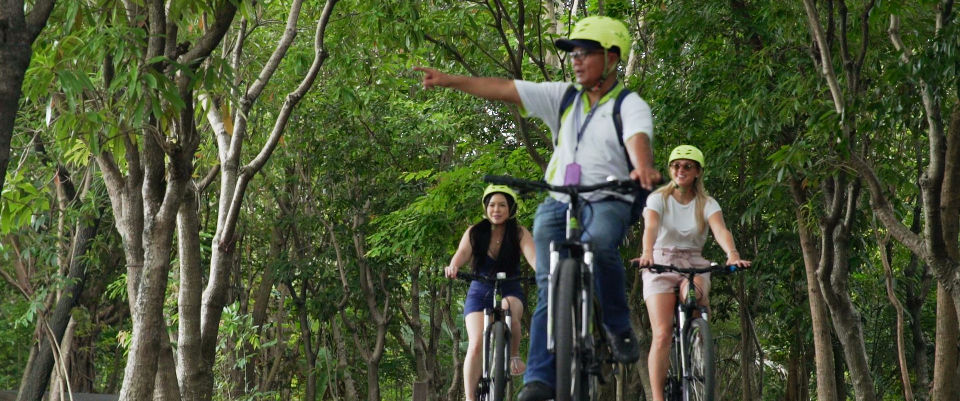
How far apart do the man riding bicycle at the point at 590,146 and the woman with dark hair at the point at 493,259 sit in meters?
2.86

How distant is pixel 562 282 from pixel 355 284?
2059 centimetres

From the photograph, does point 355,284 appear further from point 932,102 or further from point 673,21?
point 932,102

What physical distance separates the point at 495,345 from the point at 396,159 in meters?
16.2

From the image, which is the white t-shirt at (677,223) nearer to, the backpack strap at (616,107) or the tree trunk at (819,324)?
the backpack strap at (616,107)

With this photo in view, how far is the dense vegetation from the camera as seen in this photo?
32.7 ft

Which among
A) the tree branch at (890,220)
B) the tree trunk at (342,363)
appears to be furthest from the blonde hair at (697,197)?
the tree trunk at (342,363)

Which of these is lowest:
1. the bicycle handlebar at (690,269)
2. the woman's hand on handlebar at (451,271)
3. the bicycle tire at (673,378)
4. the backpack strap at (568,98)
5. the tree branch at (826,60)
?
the bicycle tire at (673,378)

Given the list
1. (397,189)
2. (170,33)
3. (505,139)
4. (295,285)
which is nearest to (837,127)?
(170,33)

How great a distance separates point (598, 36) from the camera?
5.29 m

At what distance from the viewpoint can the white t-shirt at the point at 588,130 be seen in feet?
17.7

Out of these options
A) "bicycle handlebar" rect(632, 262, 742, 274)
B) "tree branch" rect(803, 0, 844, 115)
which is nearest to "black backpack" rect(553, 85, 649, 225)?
"bicycle handlebar" rect(632, 262, 742, 274)

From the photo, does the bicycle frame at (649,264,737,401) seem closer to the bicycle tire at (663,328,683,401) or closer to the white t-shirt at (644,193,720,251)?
the bicycle tire at (663,328,683,401)

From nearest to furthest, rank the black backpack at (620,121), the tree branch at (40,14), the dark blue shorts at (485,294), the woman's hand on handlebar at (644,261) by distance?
the black backpack at (620,121)
the woman's hand on handlebar at (644,261)
the tree branch at (40,14)
the dark blue shorts at (485,294)

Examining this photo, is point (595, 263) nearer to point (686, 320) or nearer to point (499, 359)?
point (686, 320)
